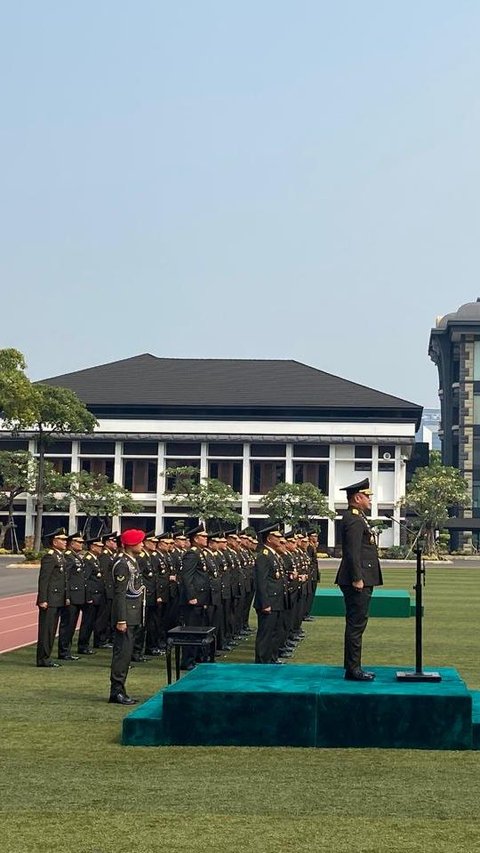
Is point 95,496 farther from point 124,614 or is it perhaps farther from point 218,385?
point 124,614

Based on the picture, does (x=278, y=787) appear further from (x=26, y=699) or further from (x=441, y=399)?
(x=441, y=399)

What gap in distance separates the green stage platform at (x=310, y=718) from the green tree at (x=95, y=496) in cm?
8436

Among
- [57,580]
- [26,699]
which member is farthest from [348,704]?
[57,580]

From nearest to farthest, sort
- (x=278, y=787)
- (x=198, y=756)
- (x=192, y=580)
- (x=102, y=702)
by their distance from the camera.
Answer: (x=278, y=787) < (x=198, y=756) < (x=102, y=702) < (x=192, y=580)

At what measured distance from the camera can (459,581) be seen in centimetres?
5362

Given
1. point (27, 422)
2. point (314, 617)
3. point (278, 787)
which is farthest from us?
point (27, 422)

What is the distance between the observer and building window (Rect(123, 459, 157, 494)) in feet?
355

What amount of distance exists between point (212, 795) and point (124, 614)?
4.97m

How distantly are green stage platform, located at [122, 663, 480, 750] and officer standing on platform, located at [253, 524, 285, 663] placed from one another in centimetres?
542

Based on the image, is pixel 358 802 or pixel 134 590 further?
pixel 134 590

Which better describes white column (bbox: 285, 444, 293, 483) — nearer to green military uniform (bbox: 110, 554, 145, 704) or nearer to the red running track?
the red running track

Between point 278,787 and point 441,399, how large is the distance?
128524mm

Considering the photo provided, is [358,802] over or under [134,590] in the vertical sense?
under

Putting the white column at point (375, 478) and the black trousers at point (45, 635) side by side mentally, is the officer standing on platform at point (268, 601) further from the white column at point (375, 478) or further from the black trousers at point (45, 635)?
the white column at point (375, 478)
